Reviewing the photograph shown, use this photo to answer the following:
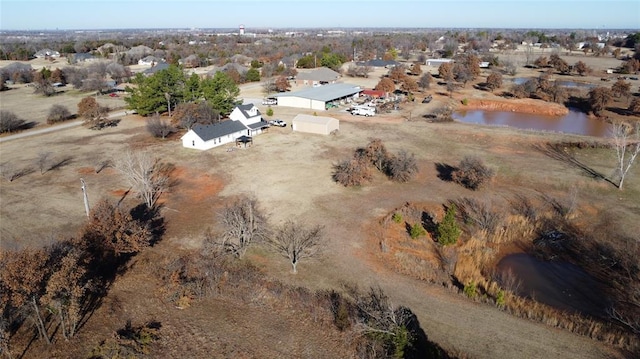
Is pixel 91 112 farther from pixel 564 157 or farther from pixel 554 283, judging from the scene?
pixel 564 157

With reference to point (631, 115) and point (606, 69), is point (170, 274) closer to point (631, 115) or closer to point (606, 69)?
point (631, 115)

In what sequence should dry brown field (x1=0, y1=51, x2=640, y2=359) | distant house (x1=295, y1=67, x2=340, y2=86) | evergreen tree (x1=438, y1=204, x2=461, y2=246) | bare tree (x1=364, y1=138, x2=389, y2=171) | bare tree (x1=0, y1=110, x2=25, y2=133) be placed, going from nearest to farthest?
1. dry brown field (x1=0, y1=51, x2=640, y2=359)
2. evergreen tree (x1=438, y1=204, x2=461, y2=246)
3. bare tree (x1=364, y1=138, x2=389, y2=171)
4. bare tree (x1=0, y1=110, x2=25, y2=133)
5. distant house (x1=295, y1=67, x2=340, y2=86)

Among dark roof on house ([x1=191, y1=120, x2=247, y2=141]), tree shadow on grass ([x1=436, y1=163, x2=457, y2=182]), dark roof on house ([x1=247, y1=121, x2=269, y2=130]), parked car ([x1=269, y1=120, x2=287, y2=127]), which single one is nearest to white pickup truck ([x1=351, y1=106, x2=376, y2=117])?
parked car ([x1=269, y1=120, x2=287, y2=127])

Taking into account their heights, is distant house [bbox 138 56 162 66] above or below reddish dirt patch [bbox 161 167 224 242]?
above

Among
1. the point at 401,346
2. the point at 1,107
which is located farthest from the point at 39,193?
the point at 1,107

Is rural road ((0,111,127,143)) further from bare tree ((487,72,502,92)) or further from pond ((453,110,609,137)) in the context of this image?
bare tree ((487,72,502,92))

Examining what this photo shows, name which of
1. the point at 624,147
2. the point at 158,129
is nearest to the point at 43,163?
the point at 158,129

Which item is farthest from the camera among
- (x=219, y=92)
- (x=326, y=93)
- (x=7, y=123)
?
(x=326, y=93)
